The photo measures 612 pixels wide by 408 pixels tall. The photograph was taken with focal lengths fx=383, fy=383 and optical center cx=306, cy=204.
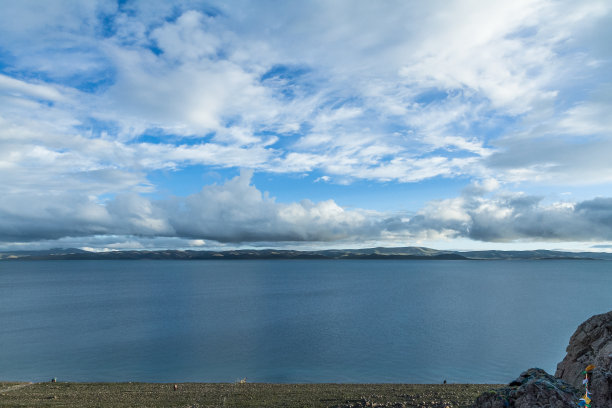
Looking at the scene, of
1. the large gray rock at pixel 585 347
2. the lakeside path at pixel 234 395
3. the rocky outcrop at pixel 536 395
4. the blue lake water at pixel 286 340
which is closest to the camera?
the rocky outcrop at pixel 536 395

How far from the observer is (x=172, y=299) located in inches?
4906

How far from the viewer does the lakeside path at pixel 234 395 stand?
26750 mm

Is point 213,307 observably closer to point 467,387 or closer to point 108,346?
point 108,346

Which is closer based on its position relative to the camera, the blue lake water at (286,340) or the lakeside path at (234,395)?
the lakeside path at (234,395)

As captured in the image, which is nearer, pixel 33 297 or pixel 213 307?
pixel 213 307

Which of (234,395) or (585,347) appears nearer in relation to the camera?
(585,347)

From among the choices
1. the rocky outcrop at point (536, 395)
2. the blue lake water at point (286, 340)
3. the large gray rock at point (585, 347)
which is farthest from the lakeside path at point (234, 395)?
the rocky outcrop at point (536, 395)

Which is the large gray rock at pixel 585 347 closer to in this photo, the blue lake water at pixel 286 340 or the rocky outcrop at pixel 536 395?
the rocky outcrop at pixel 536 395

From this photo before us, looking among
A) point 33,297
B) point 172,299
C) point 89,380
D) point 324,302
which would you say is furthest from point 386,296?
point 33,297

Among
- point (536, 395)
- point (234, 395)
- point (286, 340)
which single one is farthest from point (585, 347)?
point (286, 340)

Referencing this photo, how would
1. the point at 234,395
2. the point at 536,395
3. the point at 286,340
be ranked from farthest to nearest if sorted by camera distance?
the point at 286,340
the point at 234,395
the point at 536,395

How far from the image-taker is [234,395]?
3055 centimetres

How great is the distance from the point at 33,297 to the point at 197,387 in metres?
131

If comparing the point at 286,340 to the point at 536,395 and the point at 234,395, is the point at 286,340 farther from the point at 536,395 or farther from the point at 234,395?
the point at 536,395
